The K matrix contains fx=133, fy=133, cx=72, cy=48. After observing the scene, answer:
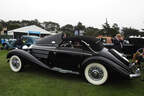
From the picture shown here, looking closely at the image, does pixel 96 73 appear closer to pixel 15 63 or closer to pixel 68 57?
pixel 68 57

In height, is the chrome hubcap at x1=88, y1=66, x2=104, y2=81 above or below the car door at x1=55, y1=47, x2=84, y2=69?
below

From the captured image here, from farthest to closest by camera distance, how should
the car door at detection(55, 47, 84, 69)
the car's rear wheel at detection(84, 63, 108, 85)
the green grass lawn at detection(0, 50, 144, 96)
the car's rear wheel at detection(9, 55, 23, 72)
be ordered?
the car's rear wheel at detection(9, 55, 23, 72), the car door at detection(55, 47, 84, 69), the car's rear wheel at detection(84, 63, 108, 85), the green grass lawn at detection(0, 50, 144, 96)

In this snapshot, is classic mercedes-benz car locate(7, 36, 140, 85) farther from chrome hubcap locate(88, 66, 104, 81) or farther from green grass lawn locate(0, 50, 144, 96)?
green grass lawn locate(0, 50, 144, 96)

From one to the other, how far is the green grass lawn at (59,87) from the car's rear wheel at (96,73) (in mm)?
140

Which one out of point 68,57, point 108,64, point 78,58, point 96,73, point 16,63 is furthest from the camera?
point 16,63

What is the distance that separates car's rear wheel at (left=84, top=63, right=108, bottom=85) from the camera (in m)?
3.31

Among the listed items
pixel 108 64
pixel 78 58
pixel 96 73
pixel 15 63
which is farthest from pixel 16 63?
pixel 108 64

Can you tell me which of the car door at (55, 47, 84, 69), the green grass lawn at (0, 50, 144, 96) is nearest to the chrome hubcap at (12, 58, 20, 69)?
the green grass lawn at (0, 50, 144, 96)

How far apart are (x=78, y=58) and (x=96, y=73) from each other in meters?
0.64

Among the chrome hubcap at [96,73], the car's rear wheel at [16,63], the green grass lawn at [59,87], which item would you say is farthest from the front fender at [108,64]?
the car's rear wheel at [16,63]

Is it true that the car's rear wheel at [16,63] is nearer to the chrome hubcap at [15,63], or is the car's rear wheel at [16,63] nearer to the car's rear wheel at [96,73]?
the chrome hubcap at [15,63]

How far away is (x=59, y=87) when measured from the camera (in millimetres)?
3268

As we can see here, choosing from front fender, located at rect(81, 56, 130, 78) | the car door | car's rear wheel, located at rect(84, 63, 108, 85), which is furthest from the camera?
the car door

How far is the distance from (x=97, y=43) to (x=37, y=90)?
2.09 metres
